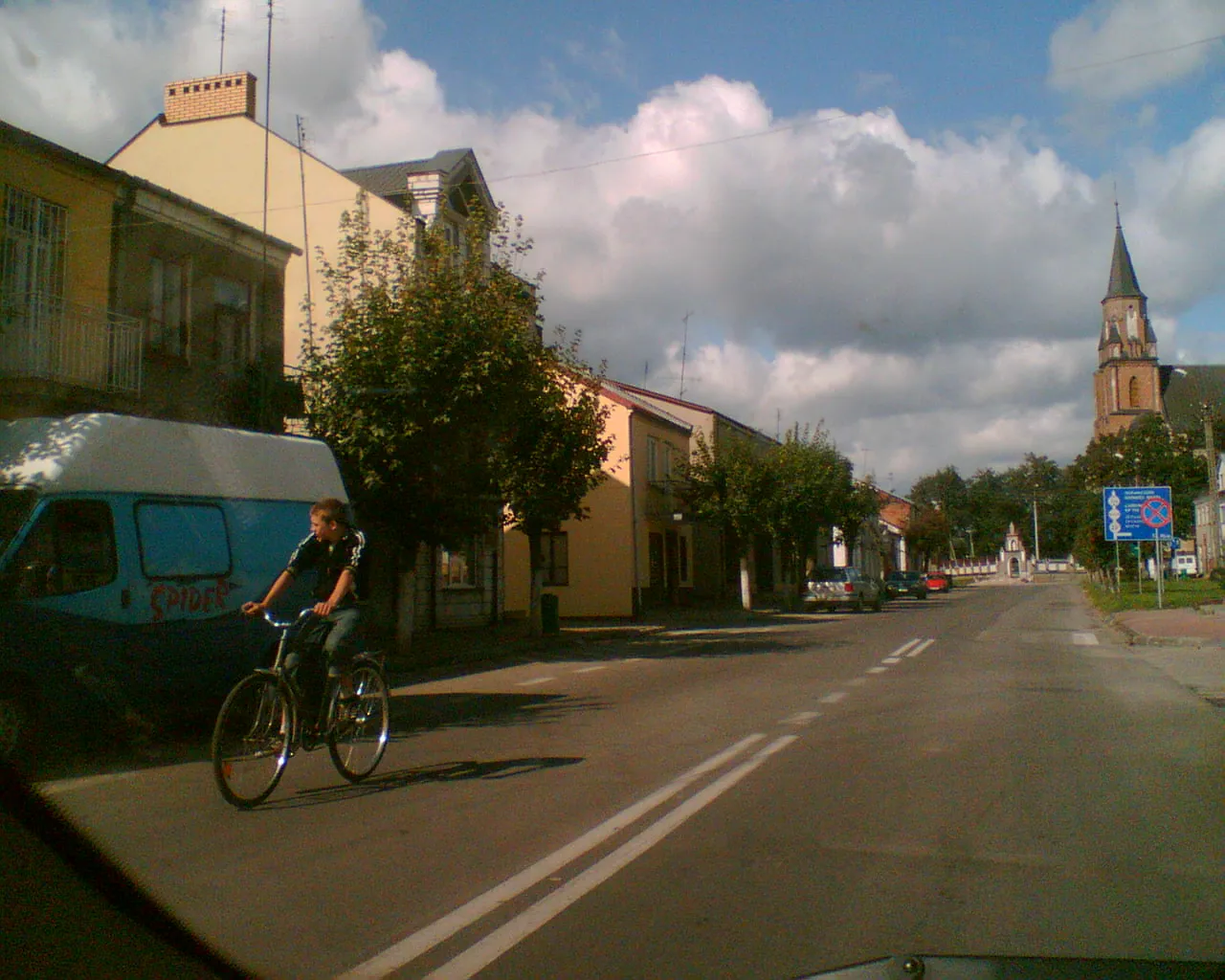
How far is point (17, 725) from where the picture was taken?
764 cm

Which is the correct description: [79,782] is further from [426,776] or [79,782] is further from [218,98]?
[218,98]

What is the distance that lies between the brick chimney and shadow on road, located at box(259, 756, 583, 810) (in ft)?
75.9

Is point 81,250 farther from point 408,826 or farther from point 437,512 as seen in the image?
point 408,826

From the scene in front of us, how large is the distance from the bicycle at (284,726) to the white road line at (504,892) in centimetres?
195

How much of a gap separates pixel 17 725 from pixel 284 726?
7.12 ft

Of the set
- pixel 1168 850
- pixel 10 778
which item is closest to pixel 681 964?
pixel 1168 850

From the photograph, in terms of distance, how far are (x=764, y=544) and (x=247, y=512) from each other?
4270cm

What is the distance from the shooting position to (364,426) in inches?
687

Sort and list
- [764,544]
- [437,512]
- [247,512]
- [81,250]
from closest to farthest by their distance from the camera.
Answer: [247,512]
[81,250]
[437,512]
[764,544]

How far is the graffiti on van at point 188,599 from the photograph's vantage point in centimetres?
912

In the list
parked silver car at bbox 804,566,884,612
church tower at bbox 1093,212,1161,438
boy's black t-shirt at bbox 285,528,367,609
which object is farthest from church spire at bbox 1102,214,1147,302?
boy's black t-shirt at bbox 285,528,367,609

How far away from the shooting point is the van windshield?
26.9ft

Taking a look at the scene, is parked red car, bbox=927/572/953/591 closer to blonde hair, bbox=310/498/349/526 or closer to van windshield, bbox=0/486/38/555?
blonde hair, bbox=310/498/349/526

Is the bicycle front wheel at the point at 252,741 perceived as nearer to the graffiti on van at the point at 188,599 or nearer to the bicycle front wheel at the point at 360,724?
the bicycle front wheel at the point at 360,724
